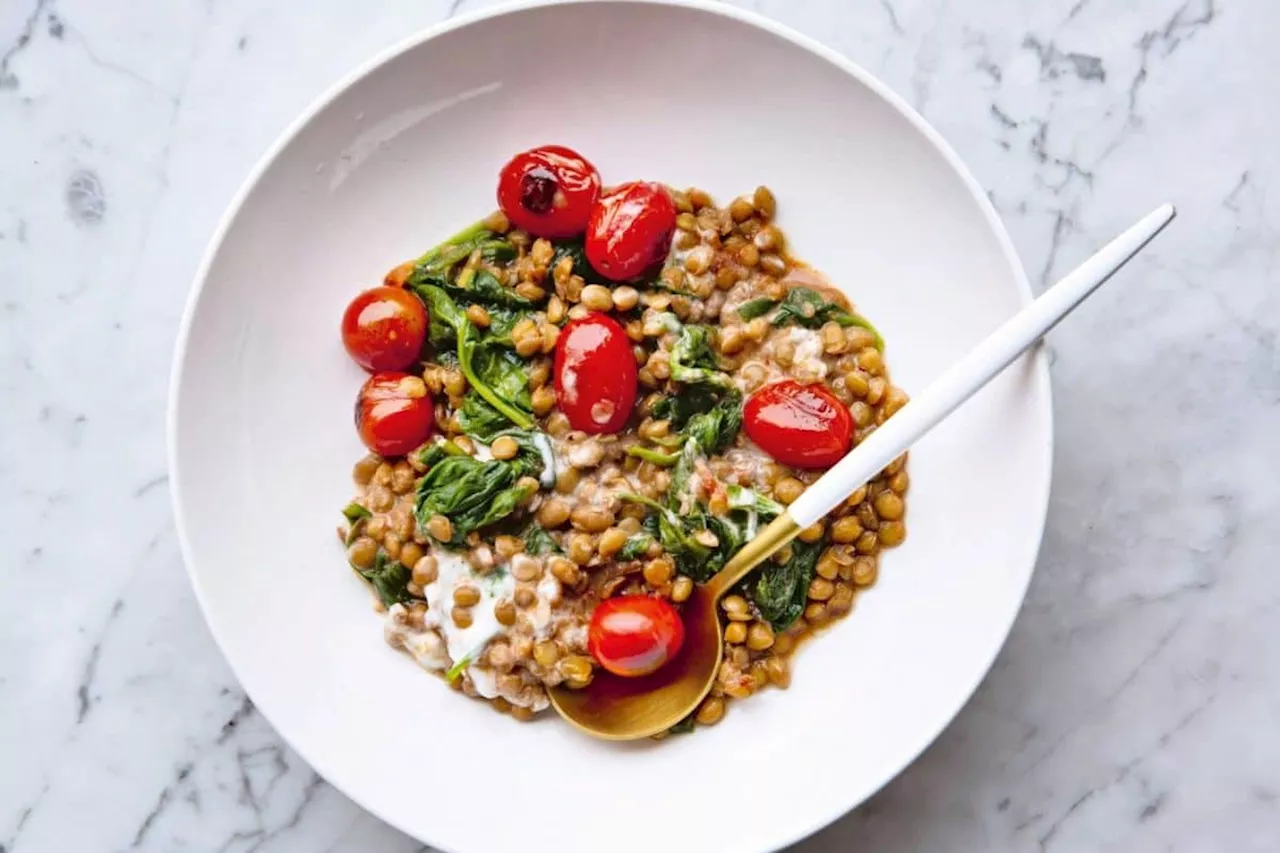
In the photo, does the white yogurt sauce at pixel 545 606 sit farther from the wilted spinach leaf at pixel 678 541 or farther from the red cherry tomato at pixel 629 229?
the red cherry tomato at pixel 629 229

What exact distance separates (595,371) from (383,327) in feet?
2.14

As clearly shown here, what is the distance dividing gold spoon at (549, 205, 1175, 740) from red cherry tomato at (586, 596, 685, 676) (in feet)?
0.36

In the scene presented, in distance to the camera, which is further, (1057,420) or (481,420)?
(1057,420)

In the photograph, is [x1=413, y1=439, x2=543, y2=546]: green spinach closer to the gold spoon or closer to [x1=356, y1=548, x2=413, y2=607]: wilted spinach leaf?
[x1=356, y1=548, x2=413, y2=607]: wilted spinach leaf

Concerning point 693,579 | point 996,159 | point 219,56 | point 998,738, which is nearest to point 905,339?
point 996,159

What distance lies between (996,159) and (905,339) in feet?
2.33

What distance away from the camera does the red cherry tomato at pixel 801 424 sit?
336cm

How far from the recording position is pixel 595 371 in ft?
11.1

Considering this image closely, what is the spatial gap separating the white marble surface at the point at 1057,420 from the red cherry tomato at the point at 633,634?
992 mm

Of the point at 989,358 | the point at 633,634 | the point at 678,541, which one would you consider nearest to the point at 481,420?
the point at 678,541

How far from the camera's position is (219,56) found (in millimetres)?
3803

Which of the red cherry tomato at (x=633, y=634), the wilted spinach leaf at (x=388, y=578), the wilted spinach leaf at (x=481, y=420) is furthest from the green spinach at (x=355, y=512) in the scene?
the red cherry tomato at (x=633, y=634)

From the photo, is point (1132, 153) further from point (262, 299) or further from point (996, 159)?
point (262, 299)

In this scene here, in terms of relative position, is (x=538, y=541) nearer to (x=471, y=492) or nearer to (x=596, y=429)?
→ (x=471, y=492)
